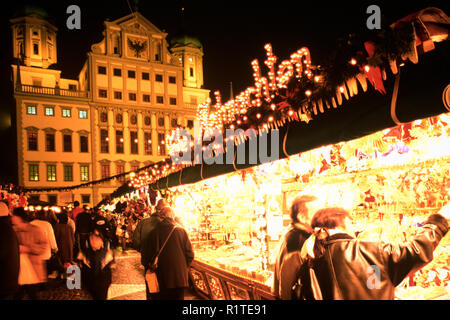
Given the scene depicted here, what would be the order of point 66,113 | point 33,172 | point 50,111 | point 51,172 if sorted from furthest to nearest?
point 66,113 < point 50,111 < point 51,172 < point 33,172

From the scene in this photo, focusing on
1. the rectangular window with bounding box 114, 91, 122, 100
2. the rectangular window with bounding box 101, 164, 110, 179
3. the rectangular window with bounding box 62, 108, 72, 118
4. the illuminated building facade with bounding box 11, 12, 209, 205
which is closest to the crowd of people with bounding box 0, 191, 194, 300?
the illuminated building facade with bounding box 11, 12, 209, 205

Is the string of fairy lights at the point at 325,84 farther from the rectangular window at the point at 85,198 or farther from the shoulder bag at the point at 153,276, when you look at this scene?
the rectangular window at the point at 85,198

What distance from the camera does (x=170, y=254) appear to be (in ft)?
17.0

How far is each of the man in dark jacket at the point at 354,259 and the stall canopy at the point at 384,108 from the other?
0.78 m

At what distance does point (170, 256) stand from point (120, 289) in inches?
106

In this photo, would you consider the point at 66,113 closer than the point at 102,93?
Yes

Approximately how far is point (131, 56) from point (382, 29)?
133 ft

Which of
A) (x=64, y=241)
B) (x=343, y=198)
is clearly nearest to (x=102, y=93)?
(x=64, y=241)

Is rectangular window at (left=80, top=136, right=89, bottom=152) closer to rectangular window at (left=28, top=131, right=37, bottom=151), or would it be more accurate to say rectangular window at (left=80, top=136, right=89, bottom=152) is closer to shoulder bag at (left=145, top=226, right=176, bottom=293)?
rectangular window at (left=28, top=131, right=37, bottom=151)

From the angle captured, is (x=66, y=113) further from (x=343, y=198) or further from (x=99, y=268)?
(x=343, y=198)

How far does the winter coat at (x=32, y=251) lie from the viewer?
5.78 meters

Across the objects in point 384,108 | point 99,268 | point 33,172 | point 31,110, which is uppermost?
point 31,110
